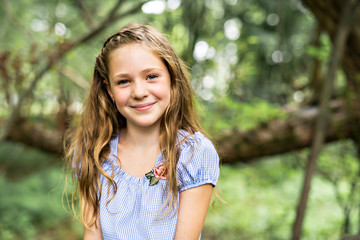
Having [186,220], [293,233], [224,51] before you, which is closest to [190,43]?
[224,51]

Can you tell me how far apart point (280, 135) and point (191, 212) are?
2179 millimetres

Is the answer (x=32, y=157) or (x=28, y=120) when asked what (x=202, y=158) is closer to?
(x=28, y=120)

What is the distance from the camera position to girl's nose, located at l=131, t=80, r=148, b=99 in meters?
1.31

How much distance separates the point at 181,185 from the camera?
1350 millimetres

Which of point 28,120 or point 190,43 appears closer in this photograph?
point 190,43

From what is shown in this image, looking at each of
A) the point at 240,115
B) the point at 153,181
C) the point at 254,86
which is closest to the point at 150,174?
the point at 153,181

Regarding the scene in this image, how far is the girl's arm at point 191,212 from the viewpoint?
1.31m

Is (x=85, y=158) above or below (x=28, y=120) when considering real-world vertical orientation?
above

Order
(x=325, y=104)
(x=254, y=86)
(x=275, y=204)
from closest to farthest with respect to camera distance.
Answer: (x=325, y=104)
(x=254, y=86)
(x=275, y=204)

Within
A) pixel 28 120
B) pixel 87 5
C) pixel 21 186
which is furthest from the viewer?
pixel 21 186

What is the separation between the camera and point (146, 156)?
1.44m

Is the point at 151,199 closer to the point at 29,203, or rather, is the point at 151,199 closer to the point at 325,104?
the point at 325,104

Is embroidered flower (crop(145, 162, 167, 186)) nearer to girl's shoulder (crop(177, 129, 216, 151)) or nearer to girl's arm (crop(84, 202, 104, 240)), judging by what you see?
girl's shoulder (crop(177, 129, 216, 151))

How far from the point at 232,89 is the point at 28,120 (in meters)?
2.40
